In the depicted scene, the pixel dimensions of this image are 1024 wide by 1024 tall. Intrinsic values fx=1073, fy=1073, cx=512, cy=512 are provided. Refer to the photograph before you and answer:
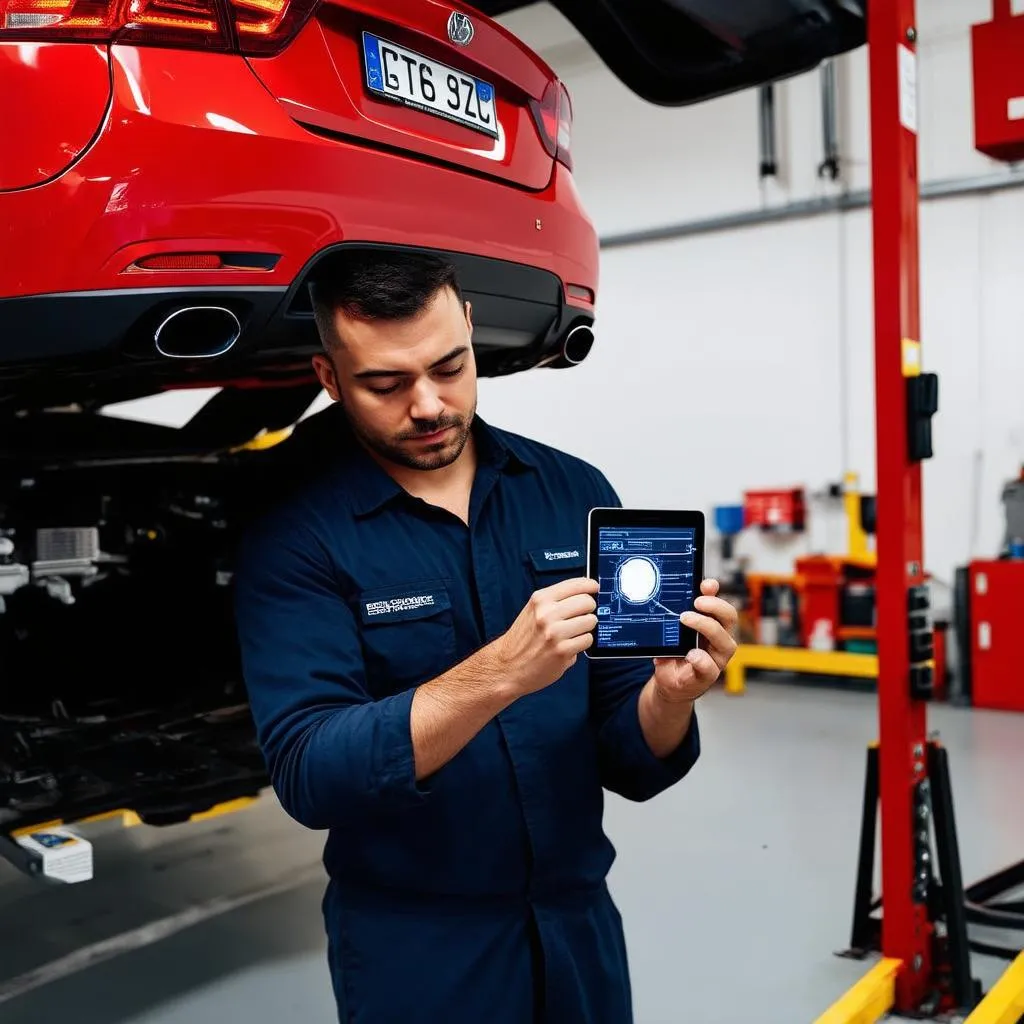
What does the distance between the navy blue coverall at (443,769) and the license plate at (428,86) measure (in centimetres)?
77

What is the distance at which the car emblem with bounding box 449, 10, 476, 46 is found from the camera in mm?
1986

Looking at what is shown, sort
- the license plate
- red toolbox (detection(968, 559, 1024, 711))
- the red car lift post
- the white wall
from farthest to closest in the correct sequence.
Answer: the white wall
red toolbox (detection(968, 559, 1024, 711))
the red car lift post
the license plate

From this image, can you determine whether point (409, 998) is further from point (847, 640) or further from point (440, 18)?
point (847, 640)

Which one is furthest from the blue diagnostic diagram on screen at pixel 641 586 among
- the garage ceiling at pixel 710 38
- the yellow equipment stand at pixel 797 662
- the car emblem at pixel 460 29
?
the yellow equipment stand at pixel 797 662

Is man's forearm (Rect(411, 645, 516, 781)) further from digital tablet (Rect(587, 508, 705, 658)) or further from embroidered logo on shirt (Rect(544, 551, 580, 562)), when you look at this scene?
embroidered logo on shirt (Rect(544, 551, 580, 562))

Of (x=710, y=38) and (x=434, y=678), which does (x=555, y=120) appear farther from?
(x=434, y=678)

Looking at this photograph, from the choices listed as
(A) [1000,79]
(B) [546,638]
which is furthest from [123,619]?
(A) [1000,79]

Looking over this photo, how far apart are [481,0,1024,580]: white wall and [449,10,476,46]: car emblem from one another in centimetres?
548

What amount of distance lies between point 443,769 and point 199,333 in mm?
793

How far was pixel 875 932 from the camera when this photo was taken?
2982mm

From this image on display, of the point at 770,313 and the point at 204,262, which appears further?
the point at 770,313

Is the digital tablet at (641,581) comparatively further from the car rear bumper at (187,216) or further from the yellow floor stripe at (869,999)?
the yellow floor stripe at (869,999)

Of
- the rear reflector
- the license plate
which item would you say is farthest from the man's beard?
the license plate

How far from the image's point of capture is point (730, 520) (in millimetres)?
7453
